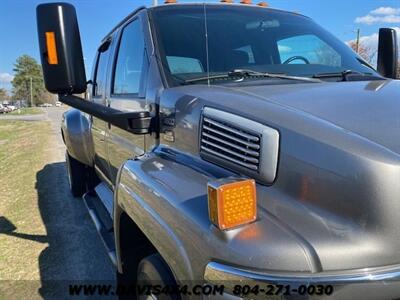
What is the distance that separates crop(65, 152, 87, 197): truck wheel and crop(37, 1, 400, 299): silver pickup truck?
9.92 ft

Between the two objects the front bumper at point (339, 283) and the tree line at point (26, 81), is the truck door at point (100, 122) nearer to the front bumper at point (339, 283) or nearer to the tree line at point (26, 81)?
the front bumper at point (339, 283)

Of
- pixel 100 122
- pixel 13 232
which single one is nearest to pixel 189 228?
pixel 100 122

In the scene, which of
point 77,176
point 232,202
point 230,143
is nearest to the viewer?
point 232,202

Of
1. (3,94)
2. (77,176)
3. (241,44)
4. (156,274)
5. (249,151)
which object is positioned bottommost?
(3,94)

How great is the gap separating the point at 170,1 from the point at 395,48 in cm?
171

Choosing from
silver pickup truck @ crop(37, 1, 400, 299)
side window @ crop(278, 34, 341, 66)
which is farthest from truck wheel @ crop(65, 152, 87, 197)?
side window @ crop(278, 34, 341, 66)

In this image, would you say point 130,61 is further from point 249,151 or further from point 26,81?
point 26,81

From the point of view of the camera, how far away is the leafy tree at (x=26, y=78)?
99375mm

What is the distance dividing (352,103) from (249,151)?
491mm

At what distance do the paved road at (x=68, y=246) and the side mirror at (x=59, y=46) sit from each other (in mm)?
1992

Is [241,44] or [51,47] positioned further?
[241,44]

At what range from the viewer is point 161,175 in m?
2.08

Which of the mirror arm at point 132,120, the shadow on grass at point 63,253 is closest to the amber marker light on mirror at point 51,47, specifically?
the mirror arm at point 132,120

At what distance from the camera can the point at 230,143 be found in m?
1.78
